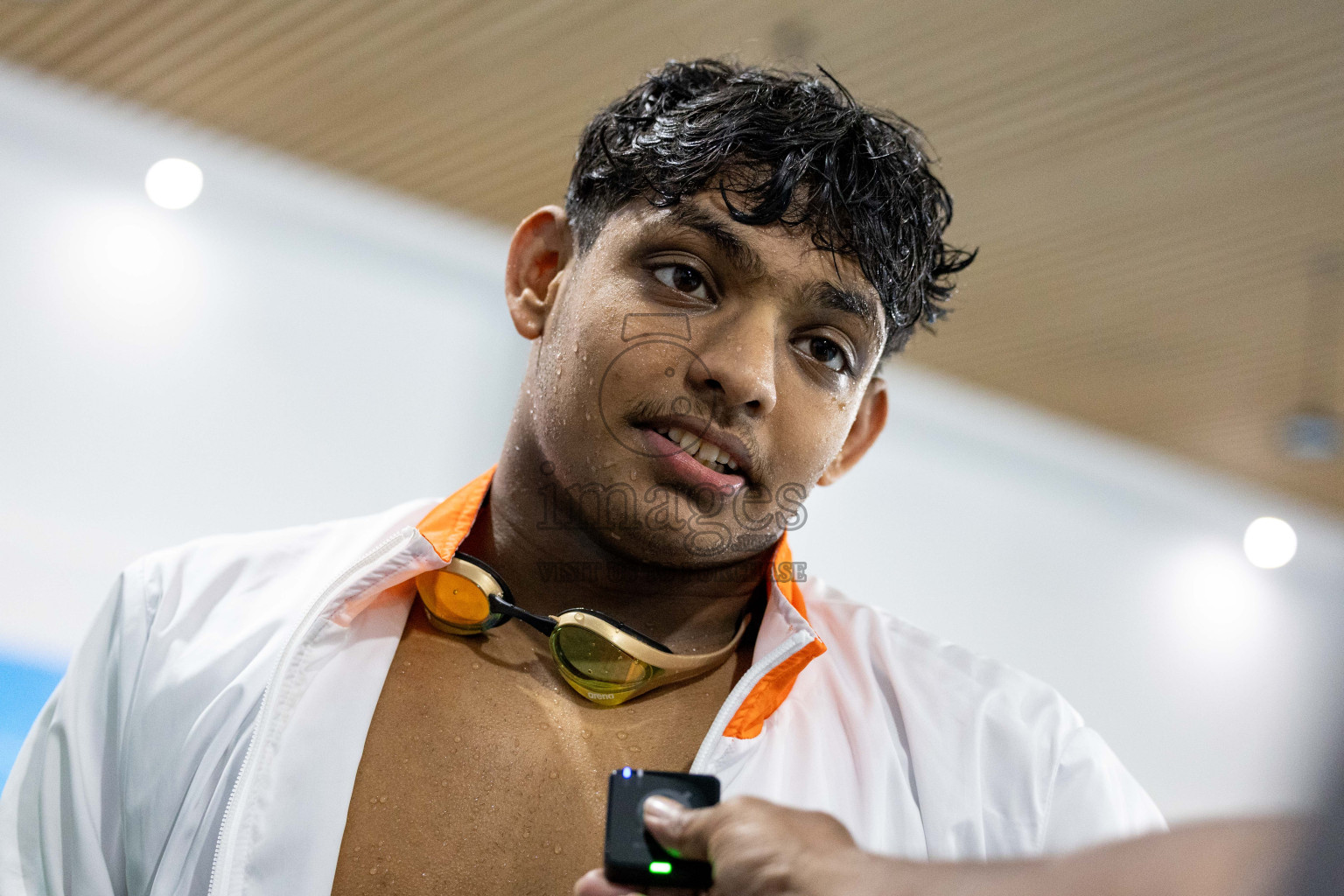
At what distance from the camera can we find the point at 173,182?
157 inches

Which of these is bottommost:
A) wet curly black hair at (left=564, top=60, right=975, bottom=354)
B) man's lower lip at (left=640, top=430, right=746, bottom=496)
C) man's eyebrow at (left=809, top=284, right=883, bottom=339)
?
man's lower lip at (left=640, top=430, right=746, bottom=496)

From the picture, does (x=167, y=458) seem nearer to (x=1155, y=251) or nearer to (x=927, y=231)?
(x=927, y=231)

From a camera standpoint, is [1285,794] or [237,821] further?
[237,821]

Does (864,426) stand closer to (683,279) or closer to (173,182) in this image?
(683,279)

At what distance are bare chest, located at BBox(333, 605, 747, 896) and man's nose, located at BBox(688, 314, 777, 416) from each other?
0.37 m

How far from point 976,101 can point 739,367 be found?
247cm

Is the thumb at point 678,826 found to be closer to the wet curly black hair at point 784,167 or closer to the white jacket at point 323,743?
the white jacket at point 323,743

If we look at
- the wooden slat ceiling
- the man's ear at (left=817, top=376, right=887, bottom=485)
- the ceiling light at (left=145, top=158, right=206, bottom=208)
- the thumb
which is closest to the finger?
the thumb

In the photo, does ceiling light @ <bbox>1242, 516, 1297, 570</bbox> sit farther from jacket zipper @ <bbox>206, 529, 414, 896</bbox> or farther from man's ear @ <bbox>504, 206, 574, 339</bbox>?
jacket zipper @ <bbox>206, 529, 414, 896</bbox>

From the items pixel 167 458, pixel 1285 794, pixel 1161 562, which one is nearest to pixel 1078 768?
pixel 1285 794

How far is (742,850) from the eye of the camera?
623 mm

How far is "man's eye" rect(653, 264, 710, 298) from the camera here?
1.18m

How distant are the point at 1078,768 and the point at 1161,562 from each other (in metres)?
6.47

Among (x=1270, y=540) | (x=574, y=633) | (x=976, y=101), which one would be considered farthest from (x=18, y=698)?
(x=1270, y=540)
